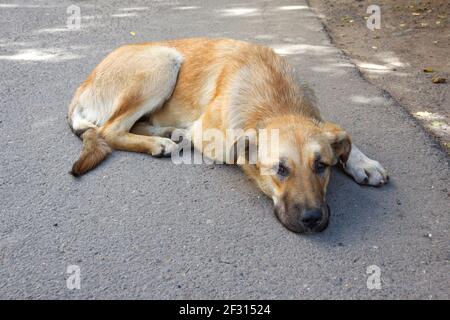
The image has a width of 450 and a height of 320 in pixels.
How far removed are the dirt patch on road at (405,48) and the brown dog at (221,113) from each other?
163cm

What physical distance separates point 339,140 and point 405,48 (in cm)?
385

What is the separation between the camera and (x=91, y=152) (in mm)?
4555

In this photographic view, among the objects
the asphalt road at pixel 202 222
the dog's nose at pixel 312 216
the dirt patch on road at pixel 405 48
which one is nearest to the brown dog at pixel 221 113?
the dog's nose at pixel 312 216

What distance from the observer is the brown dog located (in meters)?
3.71

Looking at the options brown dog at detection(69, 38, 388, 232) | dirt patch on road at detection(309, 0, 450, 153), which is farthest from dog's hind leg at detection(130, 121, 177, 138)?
dirt patch on road at detection(309, 0, 450, 153)

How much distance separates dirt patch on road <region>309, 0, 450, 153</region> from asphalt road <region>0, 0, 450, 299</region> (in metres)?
0.35

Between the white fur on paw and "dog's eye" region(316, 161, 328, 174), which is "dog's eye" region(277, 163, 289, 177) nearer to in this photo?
"dog's eye" region(316, 161, 328, 174)

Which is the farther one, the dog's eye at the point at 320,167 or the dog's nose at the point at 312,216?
the dog's eye at the point at 320,167

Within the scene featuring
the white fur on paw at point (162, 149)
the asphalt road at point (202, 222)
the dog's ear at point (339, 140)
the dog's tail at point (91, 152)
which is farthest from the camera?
the white fur on paw at point (162, 149)

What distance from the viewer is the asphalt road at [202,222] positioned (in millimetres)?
3299

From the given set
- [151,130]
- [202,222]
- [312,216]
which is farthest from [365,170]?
[151,130]

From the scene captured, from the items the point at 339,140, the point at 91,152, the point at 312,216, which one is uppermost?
the point at 339,140

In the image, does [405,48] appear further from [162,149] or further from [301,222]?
[301,222]

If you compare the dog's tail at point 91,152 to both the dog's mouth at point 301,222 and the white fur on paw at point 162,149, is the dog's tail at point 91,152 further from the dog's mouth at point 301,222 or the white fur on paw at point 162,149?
the dog's mouth at point 301,222
